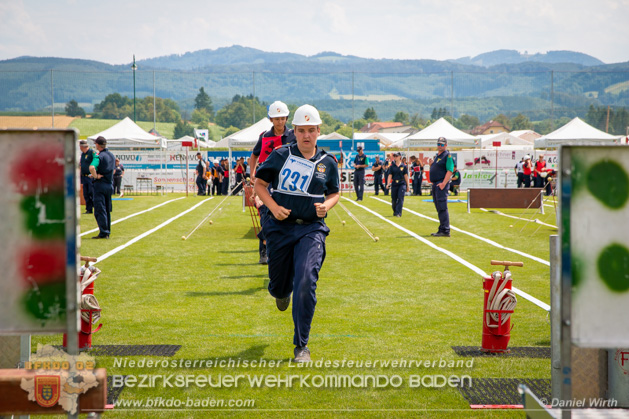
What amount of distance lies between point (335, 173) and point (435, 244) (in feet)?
29.3

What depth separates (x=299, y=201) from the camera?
20.5 feet

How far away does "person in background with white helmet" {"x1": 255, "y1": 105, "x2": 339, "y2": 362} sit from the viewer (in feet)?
20.1

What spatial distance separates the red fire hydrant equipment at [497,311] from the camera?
615 cm

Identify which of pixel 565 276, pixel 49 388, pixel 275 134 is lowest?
pixel 49 388

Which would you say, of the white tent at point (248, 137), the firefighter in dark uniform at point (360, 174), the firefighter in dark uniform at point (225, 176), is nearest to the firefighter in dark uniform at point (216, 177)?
the firefighter in dark uniform at point (225, 176)

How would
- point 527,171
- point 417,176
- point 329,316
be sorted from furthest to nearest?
point 417,176 → point 527,171 → point 329,316

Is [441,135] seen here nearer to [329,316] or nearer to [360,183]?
[360,183]

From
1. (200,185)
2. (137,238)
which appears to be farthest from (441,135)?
(137,238)

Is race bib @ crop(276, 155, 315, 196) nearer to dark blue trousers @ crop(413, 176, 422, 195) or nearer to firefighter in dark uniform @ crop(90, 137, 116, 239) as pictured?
firefighter in dark uniform @ crop(90, 137, 116, 239)

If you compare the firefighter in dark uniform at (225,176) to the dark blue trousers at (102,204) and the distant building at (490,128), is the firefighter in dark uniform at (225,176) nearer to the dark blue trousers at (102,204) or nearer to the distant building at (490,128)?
the dark blue trousers at (102,204)

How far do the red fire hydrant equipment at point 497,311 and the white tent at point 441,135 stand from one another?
1232 inches

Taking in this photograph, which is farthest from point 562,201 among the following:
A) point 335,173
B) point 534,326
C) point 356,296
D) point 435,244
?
point 435,244

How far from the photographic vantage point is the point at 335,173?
6.46 meters

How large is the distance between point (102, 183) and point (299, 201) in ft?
34.2
